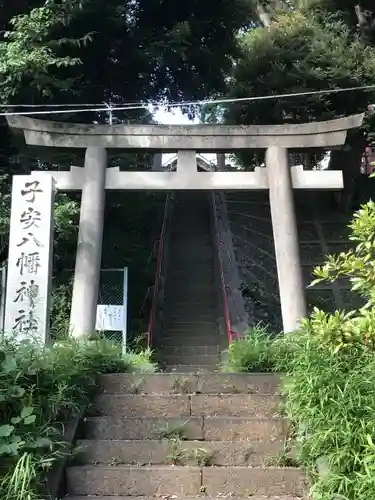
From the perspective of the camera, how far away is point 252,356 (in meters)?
6.31

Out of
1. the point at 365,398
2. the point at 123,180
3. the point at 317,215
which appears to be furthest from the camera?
the point at 317,215

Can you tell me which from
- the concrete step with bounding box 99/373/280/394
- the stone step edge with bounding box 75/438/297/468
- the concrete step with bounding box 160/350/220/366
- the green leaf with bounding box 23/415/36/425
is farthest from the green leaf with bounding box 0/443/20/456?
the concrete step with bounding box 160/350/220/366

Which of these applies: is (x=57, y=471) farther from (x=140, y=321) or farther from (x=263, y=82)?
(x=263, y=82)

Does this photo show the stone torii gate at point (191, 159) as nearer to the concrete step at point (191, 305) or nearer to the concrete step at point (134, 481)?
the concrete step at point (191, 305)

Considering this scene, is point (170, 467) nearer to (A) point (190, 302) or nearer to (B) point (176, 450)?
(B) point (176, 450)

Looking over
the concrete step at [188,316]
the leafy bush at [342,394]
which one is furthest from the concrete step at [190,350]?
the leafy bush at [342,394]

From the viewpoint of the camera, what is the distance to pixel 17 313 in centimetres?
709

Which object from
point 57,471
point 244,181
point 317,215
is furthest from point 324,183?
point 317,215

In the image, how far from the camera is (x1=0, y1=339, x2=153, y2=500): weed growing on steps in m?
3.97

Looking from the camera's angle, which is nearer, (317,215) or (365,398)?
(365,398)

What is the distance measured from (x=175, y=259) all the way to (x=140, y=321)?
130 inches

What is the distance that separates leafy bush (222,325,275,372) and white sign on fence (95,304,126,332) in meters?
3.31

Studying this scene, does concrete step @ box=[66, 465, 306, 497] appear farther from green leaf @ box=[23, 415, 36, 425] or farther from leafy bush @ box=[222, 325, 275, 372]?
leafy bush @ box=[222, 325, 275, 372]

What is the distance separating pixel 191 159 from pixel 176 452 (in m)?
5.30
